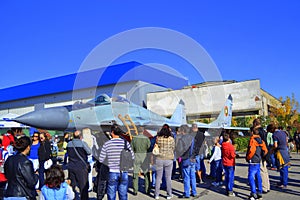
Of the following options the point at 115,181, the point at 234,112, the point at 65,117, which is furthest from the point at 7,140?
the point at 234,112

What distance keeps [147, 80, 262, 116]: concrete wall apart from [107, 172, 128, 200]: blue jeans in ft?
93.2

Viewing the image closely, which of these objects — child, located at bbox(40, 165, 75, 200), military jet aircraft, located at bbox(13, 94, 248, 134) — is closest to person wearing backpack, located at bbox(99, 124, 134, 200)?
child, located at bbox(40, 165, 75, 200)

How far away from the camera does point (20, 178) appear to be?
3.86 meters

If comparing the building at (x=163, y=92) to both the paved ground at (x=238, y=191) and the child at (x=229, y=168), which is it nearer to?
the paved ground at (x=238, y=191)

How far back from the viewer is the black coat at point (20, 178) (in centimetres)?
384

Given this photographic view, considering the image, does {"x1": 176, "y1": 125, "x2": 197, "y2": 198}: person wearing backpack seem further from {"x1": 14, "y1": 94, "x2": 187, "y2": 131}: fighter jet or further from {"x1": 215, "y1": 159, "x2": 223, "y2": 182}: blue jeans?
{"x1": 14, "y1": 94, "x2": 187, "y2": 131}: fighter jet

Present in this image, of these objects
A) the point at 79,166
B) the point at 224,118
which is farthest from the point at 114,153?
the point at 224,118

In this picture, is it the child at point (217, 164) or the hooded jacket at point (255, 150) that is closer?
the hooded jacket at point (255, 150)

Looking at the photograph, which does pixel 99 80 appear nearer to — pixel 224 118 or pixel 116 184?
pixel 224 118

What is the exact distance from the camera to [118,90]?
38.7 meters

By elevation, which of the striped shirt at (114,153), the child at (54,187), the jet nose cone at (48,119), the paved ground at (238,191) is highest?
the jet nose cone at (48,119)

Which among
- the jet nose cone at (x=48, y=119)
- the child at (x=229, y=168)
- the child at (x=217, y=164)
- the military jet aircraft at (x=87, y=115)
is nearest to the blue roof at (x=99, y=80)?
the military jet aircraft at (x=87, y=115)

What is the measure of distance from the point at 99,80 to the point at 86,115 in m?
32.9

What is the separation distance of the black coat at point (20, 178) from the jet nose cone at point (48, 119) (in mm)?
5318
